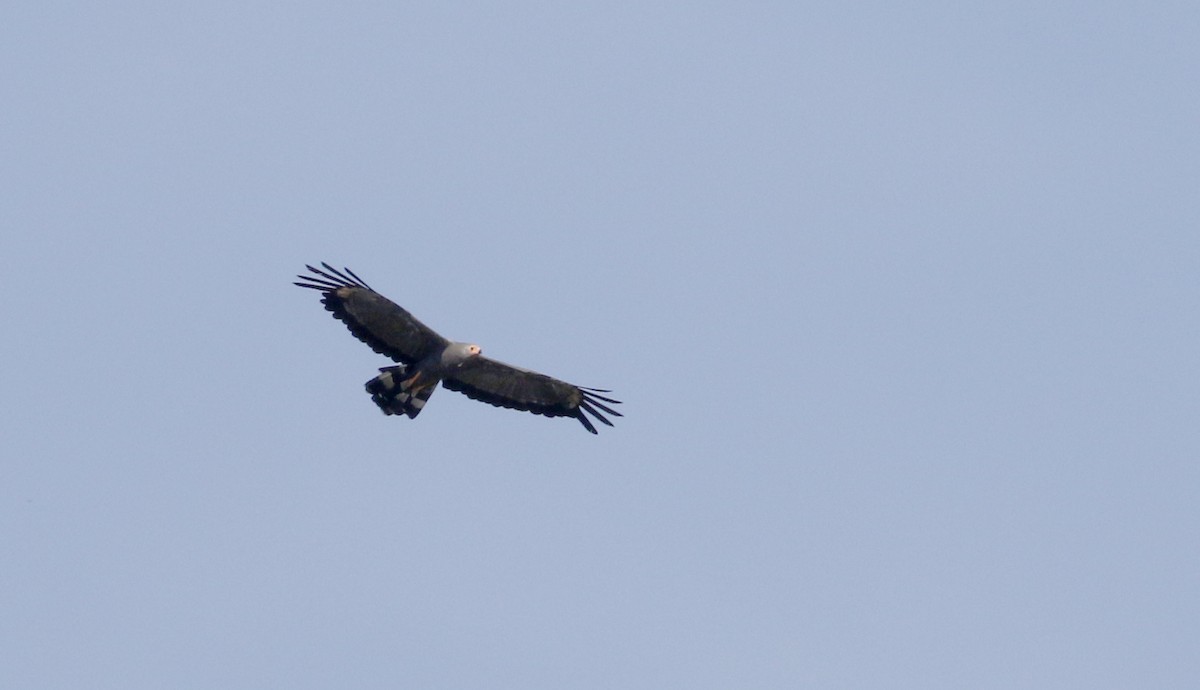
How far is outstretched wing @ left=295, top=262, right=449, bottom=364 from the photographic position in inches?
2103

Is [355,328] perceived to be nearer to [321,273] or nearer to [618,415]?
[321,273]

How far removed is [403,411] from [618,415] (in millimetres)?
3993

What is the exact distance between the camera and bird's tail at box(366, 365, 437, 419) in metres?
54.5

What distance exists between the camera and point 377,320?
53.9 metres

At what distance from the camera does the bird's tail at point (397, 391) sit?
54500 millimetres

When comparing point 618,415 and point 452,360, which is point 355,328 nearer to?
point 452,360

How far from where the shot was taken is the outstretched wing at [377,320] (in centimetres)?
5342

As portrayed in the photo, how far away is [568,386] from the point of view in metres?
55.1

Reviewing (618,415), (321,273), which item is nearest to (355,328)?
(321,273)

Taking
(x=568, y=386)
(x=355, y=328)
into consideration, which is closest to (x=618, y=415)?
(x=568, y=386)

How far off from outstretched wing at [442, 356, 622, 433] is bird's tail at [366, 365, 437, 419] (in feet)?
2.30

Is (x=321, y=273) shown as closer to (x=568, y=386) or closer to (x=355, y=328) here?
(x=355, y=328)

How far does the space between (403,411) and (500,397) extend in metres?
1.93

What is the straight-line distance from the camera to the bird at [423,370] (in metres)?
53.6
